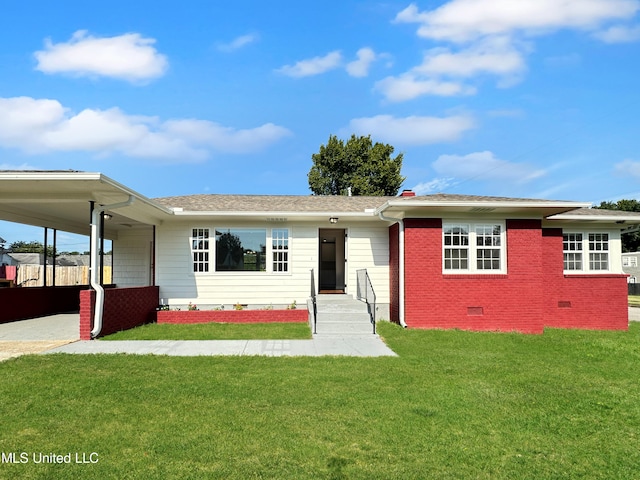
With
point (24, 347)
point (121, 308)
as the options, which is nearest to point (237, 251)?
point (121, 308)

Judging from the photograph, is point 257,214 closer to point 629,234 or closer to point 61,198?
point 61,198

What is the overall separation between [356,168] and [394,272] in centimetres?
2223

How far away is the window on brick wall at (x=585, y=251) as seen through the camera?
45.2 ft

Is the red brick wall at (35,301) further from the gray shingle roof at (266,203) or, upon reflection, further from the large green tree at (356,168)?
the large green tree at (356,168)

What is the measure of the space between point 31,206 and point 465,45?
1336 cm

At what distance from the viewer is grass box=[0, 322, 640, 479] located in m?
3.53

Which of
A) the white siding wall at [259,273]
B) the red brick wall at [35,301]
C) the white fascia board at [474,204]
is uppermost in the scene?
the white fascia board at [474,204]

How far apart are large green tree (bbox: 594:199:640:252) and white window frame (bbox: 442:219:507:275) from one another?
46.3 metres

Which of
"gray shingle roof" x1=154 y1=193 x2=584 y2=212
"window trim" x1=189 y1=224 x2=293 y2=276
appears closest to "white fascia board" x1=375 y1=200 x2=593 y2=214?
"gray shingle roof" x1=154 y1=193 x2=584 y2=212

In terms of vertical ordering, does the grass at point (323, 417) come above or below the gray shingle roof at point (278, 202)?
below

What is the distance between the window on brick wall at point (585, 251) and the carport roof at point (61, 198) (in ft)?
40.4

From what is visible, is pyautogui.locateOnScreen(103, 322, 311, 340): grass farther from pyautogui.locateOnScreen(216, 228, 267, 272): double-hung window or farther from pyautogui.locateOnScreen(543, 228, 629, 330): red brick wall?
pyautogui.locateOnScreen(543, 228, 629, 330): red brick wall

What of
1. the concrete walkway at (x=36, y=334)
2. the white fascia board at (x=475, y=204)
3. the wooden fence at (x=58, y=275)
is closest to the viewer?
the concrete walkway at (x=36, y=334)

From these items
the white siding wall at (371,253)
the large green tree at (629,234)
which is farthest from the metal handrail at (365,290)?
the large green tree at (629,234)
